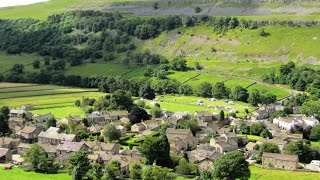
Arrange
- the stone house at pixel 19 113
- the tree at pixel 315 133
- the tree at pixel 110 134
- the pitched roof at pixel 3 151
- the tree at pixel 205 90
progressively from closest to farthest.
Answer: the pitched roof at pixel 3 151
the tree at pixel 110 134
the tree at pixel 315 133
the stone house at pixel 19 113
the tree at pixel 205 90

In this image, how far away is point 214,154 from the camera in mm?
73500

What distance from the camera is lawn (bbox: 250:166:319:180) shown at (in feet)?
219

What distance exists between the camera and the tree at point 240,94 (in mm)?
121812

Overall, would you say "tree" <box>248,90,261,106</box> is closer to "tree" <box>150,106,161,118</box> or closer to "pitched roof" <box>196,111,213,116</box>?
"pitched roof" <box>196,111,213,116</box>

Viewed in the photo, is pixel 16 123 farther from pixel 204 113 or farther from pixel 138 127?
pixel 204 113

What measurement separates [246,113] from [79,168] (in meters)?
51.6

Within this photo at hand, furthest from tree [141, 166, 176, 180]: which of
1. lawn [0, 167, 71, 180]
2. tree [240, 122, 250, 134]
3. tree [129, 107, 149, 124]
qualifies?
tree [129, 107, 149, 124]

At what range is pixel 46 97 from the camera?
4813 inches

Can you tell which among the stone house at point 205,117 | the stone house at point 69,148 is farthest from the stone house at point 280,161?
the stone house at point 69,148

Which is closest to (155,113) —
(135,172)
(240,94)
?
(240,94)

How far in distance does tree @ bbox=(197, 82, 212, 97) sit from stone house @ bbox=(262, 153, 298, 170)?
53.6 meters

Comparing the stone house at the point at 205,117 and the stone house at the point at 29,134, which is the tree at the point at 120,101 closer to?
the stone house at the point at 205,117

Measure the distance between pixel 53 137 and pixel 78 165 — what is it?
72.4 feet

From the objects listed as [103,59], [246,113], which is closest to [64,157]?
[246,113]
